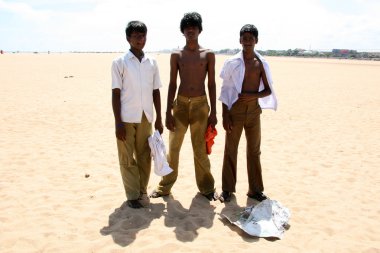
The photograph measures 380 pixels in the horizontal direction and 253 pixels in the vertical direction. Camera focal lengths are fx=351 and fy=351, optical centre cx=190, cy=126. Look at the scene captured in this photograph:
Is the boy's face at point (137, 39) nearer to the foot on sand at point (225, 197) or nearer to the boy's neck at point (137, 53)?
the boy's neck at point (137, 53)

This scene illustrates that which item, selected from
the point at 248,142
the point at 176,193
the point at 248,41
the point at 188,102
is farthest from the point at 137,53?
the point at 176,193

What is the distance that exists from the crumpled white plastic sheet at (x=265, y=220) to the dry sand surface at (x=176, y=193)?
77mm

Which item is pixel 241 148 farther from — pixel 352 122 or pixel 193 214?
pixel 352 122

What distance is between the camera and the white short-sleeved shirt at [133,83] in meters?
3.67

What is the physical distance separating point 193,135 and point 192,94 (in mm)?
504

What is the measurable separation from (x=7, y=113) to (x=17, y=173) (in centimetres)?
499

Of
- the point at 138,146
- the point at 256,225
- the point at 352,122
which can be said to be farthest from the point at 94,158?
the point at 352,122

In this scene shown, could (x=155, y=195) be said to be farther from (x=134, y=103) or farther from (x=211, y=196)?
(x=134, y=103)

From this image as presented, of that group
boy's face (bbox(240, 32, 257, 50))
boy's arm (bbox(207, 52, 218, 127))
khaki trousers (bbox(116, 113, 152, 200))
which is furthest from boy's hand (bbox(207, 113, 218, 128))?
boy's face (bbox(240, 32, 257, 50))

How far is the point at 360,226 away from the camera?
380 centimetres

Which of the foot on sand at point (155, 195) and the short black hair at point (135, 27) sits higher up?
the short black hair at point (135, 27)

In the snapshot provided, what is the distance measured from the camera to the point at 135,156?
409 centimetres

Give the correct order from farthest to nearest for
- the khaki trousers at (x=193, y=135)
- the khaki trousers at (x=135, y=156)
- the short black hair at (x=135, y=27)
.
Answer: the khaki trousers at (x=193, y=135)
the khaki trousers at (x=135, y=156)
the short black hair at (x=135, y=27)

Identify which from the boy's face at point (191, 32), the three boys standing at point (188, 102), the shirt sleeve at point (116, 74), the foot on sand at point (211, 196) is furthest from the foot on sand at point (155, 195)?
the boy's face at point (191, 32)
